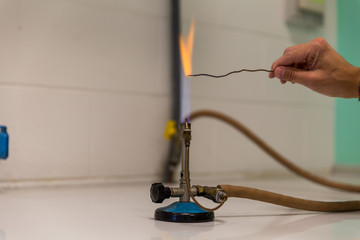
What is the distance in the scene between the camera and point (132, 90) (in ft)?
5.01

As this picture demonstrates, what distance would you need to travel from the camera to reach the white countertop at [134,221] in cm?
69

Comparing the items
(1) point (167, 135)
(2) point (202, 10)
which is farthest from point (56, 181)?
(2) point (202, 10)

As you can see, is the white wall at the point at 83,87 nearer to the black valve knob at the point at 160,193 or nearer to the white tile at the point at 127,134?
the white tile at the point at 127,134

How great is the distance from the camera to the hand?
85 centimetres

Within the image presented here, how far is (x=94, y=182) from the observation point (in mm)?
1442

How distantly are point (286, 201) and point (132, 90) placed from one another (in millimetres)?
796

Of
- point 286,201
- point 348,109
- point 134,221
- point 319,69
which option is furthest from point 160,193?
point 348,109

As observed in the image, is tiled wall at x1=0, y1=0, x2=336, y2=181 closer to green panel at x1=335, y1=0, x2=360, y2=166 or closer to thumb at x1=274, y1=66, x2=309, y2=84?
green panel at x1=335, y1=0, x2=360, y2=166

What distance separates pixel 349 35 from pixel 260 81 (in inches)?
16.9

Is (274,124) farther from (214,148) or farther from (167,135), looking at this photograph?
(167,135)

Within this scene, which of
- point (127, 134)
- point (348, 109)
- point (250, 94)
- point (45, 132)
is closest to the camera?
point (45, 132)

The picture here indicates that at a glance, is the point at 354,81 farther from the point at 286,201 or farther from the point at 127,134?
the point at 127,134

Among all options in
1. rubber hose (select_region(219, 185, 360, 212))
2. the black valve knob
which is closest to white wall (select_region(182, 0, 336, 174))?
rubber hose (select_region(219, 185, 360, 212))

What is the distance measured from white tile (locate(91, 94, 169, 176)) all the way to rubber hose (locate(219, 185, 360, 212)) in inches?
29.1
